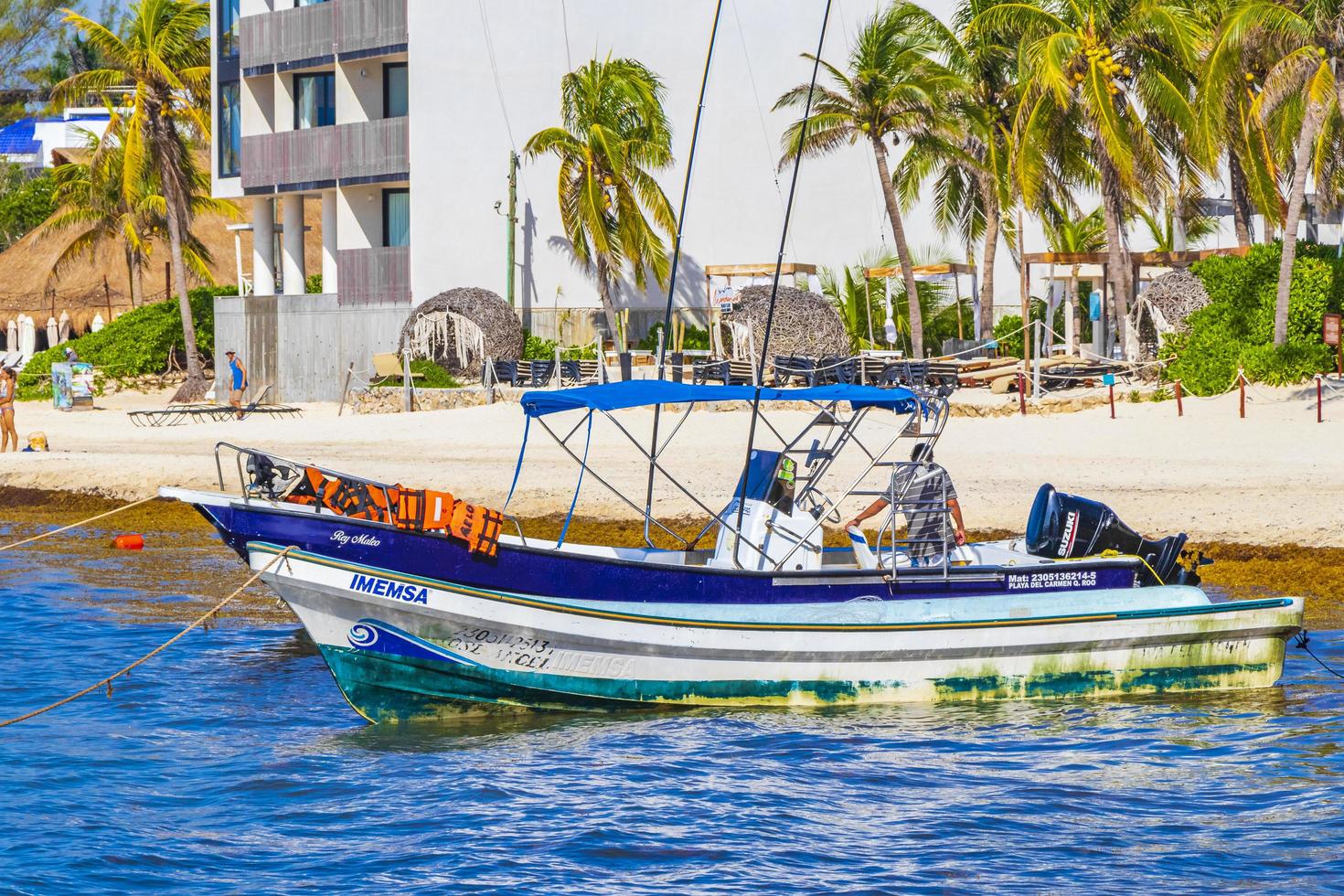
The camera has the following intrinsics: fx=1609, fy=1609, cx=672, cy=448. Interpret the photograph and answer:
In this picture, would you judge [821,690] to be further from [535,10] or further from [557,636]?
[535,10]

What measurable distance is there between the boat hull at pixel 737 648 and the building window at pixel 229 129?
112 ft

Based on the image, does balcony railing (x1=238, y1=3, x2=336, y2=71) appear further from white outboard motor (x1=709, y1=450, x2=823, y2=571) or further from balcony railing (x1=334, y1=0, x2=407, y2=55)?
white outboard motor (x1=709, y1=450, x2=823, y2=571)

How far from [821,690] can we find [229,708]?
4.90m

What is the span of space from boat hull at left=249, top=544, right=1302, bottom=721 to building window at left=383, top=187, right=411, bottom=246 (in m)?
29.7

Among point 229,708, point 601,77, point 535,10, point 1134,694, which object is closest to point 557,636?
point 229,708

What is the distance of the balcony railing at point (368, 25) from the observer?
3916cm

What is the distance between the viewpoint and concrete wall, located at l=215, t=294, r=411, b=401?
39.4 m

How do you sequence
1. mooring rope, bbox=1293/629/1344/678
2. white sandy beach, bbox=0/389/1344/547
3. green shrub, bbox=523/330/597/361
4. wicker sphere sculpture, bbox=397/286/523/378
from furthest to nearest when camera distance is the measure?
1. green shrub, bbox=523/330/597/361
2. wicker sphere sculpture, bbox=397/286/523/378
3. white sandy beach, bbox=0/389/1344/547
4. mooring rope, bbox=1293/629/1344/678

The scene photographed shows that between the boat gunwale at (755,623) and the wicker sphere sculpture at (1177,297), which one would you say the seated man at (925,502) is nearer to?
the boat gunwale at (755,623)

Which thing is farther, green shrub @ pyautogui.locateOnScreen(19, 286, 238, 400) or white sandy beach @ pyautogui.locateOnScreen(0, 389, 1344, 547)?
green shrub @ pyautogui.locateOnScreen(19, 286, 238, 400)

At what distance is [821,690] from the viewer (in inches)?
481

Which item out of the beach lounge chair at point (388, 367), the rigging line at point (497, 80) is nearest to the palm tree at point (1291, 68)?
the rigging line at point (497, 80)

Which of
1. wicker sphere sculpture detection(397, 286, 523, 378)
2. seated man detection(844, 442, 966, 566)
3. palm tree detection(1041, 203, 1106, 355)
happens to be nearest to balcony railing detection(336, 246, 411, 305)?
wicker sphere sculpture detection(397, 286, 523, 378)

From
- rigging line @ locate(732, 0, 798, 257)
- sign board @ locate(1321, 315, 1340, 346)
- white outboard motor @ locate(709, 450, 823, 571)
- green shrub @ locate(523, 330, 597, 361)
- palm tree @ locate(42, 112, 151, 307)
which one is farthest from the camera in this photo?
palm tree @ locate(42, 112, 151, 307)
